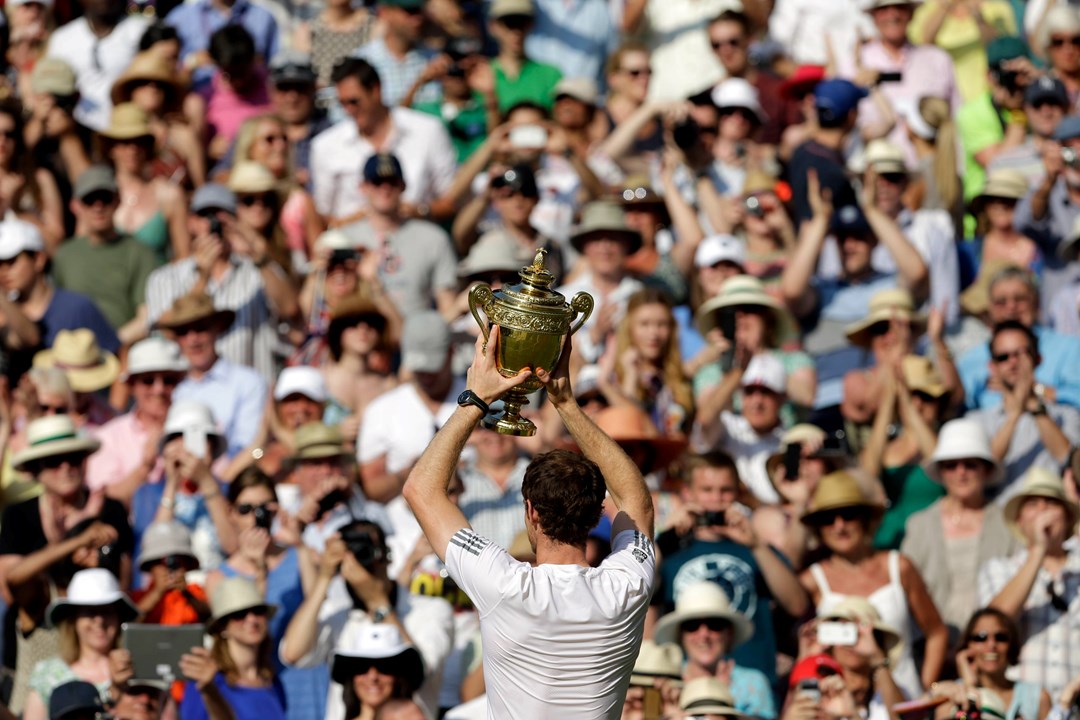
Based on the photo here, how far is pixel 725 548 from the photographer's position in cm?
1162

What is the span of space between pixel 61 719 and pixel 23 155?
17.7 ft

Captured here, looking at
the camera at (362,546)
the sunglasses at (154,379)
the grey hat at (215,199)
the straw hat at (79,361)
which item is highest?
the camera at (362,546)

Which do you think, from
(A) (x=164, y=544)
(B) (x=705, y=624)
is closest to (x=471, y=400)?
(B) (x=705, y=624)

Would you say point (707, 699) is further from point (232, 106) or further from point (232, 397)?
point (232, 106)

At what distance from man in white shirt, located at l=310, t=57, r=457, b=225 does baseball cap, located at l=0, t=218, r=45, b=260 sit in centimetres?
180

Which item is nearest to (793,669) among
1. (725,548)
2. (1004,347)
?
(725,548)

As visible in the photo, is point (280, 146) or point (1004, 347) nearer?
point (1004, 347)

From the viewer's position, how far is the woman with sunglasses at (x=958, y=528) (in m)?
12.0

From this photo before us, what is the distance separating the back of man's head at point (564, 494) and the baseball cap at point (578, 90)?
7924 millimetres

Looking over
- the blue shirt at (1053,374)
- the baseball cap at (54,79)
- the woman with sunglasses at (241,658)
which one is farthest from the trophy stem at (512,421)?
the baseball cap at (54,79)

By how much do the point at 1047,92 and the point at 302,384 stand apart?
16.0ft

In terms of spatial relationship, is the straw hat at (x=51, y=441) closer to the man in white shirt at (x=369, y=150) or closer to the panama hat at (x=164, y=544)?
the panama hat at (x=164, y=544)

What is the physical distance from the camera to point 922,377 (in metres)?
13.0

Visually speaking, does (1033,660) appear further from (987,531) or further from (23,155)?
(23,155)
